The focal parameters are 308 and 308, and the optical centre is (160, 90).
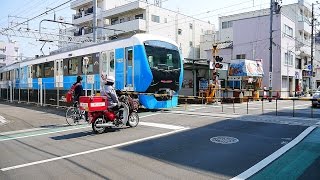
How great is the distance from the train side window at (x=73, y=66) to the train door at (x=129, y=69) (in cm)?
479

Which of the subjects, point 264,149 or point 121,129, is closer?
point 264,149

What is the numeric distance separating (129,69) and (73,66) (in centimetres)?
557

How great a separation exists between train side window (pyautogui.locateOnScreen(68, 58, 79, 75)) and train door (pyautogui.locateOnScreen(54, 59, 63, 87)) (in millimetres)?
1106

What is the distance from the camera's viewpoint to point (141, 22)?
39.6 meters

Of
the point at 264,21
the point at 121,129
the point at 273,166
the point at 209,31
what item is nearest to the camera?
the point at 273,166

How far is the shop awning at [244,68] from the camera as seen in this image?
94.3 feet

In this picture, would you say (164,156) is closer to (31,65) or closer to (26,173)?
(26,173)

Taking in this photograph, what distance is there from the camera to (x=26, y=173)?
586 cm

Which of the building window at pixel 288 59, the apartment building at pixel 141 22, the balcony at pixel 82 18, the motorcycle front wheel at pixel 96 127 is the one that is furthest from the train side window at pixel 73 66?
the balcony at pixel 82 18

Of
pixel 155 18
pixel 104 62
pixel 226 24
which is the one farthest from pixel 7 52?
pixel 104 62

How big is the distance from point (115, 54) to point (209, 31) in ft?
126

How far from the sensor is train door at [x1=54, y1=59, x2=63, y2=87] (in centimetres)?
1985

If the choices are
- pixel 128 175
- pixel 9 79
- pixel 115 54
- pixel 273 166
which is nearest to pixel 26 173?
pixel 128 175

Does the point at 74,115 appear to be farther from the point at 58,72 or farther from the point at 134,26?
the point at 134,26
